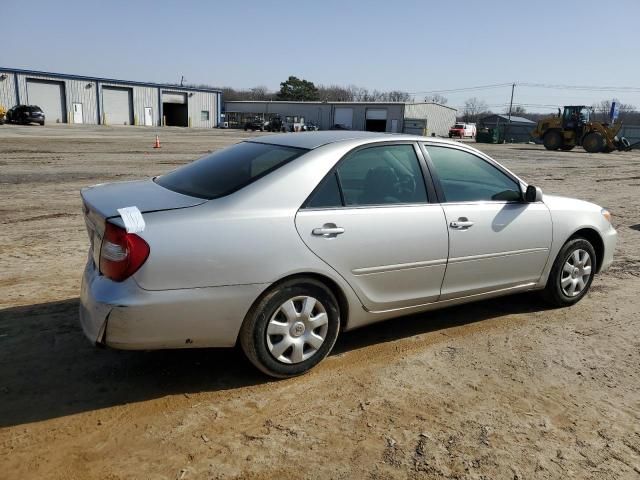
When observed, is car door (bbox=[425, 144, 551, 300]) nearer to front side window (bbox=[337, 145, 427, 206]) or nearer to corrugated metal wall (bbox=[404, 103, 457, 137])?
front side window (bbox=[337, 145, 427, 206])

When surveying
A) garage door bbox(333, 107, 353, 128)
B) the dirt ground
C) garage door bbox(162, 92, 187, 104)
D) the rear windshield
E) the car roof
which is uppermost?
garage door bbox(162, 92, 187, 104)

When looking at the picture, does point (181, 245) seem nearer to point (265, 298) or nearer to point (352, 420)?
point (265, 298)

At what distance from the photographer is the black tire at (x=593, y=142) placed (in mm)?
35625

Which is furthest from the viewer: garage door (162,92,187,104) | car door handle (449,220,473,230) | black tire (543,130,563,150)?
garage door (162,92,187,104)

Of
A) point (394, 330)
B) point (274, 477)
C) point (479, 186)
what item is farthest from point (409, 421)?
point (479, 186)

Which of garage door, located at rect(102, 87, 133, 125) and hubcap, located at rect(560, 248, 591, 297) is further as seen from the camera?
garage door, located at rect(102, 87, 133, 125)

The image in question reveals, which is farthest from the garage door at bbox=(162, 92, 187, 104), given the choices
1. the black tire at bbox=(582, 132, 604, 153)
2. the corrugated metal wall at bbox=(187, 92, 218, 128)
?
the black tire at bbox=(582, 132, 604, 153)

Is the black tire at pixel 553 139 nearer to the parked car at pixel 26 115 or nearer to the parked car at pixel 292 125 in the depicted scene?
the parked car at pixel 292 125

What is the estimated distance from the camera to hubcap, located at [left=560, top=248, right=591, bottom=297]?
4.98m

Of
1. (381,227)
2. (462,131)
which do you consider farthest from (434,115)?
(381,227)

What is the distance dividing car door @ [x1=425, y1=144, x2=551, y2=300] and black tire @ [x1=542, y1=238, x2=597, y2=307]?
0.75 ft

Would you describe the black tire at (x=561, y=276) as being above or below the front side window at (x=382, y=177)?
below

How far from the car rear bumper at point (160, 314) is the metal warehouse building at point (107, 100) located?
55.8 m

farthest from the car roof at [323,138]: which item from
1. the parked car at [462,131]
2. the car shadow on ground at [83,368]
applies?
the parked car at [462,131]
